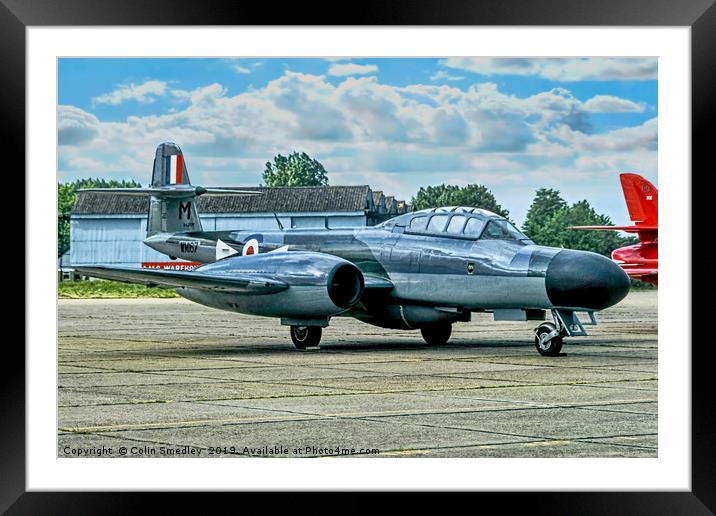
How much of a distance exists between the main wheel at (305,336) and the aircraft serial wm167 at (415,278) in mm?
16

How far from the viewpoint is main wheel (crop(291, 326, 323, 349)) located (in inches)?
677

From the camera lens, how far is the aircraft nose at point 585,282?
1480 cm

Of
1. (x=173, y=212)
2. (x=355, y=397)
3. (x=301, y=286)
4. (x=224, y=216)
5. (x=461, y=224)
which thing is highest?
(x=224, y=216)

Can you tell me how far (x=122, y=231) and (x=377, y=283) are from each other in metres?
17.8

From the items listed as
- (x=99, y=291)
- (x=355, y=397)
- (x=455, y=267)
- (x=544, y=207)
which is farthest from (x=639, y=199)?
(x=99, y=291)

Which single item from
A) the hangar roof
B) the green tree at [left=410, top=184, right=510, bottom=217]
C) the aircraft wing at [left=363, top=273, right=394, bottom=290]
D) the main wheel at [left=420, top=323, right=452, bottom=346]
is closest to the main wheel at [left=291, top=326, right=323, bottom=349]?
the aircraft wing at [left=363, top=273, right=394, bottom=290]

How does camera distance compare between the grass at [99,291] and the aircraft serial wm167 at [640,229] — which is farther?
the grass at [99,291]

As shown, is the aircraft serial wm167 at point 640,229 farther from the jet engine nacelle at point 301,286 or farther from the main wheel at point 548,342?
the jet engine nacelle at point 301,286

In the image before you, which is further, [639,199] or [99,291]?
[99,291]

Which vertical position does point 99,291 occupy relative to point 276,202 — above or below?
below
